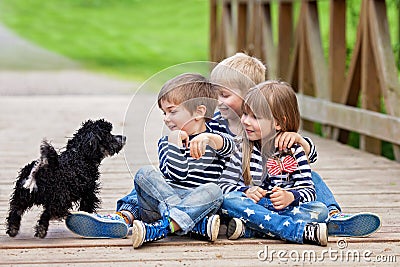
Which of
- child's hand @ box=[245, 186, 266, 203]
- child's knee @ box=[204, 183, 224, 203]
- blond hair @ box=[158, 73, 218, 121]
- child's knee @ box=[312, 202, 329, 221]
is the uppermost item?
blond hair @ box=[158, 73, 218, 121]

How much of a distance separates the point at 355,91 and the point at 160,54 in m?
15.0

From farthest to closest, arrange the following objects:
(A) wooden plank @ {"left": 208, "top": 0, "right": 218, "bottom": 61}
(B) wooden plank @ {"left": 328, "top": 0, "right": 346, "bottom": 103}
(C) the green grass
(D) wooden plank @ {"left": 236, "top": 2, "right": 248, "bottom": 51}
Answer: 1. (C) the green grass
2. (A) wooden plank @ {"left": 208, "top": 0, "right": 218, "bottom": 61}
3. (D) wooden plank @ {"left": 236, "top": 2, "right": 248, "bottom": 51}
4. (B) wooden plank @ {"left": 328, "top": 0, "right": 346, "bottom": 103}

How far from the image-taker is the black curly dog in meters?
3.19

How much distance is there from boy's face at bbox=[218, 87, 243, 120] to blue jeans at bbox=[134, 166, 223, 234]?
0.33m

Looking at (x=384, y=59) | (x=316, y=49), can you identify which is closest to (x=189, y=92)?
(x=384, y=59)

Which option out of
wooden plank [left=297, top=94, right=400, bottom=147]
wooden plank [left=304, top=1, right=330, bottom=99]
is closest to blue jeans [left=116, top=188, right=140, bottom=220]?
wooden plank [left=297, top=94, right=400, bottom=147]

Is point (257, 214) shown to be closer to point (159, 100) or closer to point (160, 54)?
point (159, 100)

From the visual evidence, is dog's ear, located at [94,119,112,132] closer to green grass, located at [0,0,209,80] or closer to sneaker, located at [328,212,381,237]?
sneaker, located at [328,212,381,237]

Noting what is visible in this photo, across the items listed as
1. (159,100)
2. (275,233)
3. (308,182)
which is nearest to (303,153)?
(308,182)

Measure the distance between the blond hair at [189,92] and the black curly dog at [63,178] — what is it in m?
0.30

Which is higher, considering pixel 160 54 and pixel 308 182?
pixel 308 182

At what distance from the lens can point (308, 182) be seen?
133 inches

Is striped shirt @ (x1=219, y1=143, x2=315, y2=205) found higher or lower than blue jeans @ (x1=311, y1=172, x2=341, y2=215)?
higher

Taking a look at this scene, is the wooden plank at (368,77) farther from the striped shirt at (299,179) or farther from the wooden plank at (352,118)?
the striped shirt at (299,179)
